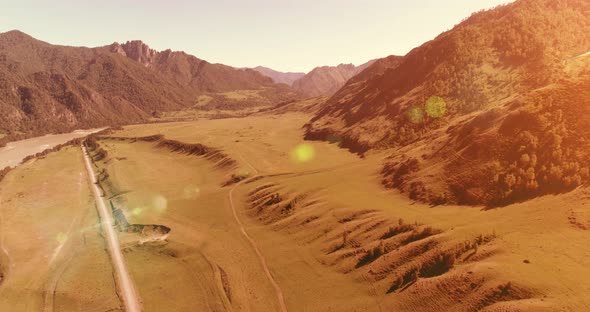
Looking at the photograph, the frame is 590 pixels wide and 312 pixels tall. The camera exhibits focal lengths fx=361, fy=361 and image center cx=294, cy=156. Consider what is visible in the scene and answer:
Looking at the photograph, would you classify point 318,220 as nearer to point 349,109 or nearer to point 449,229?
point 449,229

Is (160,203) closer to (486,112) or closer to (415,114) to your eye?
(415,114)

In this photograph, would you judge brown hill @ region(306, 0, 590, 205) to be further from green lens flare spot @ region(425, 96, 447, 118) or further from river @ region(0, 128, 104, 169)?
river @ region(0, 128, 104, 169)

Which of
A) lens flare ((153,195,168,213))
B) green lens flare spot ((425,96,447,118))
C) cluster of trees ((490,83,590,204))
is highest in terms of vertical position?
green lens flare spot ((425,96,447,118))

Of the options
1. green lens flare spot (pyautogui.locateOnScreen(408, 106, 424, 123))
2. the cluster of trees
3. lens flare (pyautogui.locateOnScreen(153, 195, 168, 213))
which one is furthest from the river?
the cluster of trees

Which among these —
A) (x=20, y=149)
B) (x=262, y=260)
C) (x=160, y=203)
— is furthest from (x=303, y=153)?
(x=20, y=149)

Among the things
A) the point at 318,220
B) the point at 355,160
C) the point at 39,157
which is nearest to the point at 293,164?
the point at 355,160

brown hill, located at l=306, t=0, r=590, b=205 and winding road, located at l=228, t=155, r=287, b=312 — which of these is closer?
winding road, located at l=228, t=155, r=287, b=312

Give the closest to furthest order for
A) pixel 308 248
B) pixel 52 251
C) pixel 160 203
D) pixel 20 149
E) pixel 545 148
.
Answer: pixel 545 148 → pixel 308 248 → pixel 52 251 → pixel 160 203 → pixel 20 149
